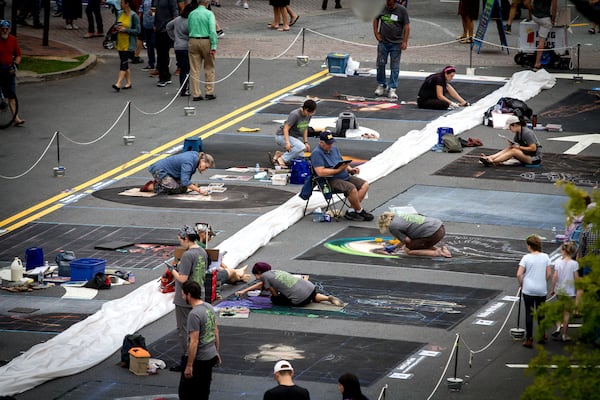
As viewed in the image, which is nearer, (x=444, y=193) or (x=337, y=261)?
(x=337, y=261)

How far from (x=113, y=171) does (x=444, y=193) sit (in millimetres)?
6291

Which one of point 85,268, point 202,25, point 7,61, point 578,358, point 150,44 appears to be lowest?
point 85,268

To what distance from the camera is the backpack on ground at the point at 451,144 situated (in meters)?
27.0

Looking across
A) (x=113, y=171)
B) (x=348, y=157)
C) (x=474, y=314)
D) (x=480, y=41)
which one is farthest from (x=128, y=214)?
(x=480, y=41)

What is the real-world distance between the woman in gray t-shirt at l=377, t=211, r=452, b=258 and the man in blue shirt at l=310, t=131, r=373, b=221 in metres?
1.96

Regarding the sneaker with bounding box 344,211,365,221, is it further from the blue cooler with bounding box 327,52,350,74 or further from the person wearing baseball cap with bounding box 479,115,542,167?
the blue cooler with bounding box 327,52,350,74

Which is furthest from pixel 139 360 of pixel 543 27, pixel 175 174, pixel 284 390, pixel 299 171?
pixel 543 27

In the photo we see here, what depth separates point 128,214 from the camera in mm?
22609

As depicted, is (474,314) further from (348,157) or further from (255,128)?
(255,128)

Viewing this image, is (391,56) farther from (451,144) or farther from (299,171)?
(299,171)

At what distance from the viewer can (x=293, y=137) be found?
25.5 m

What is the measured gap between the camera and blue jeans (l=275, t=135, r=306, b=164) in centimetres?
2525

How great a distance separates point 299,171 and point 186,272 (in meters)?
8.86

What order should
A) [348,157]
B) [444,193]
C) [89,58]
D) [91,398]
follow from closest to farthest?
[91,398] → [444,193] → [348,157] → [89,58]
